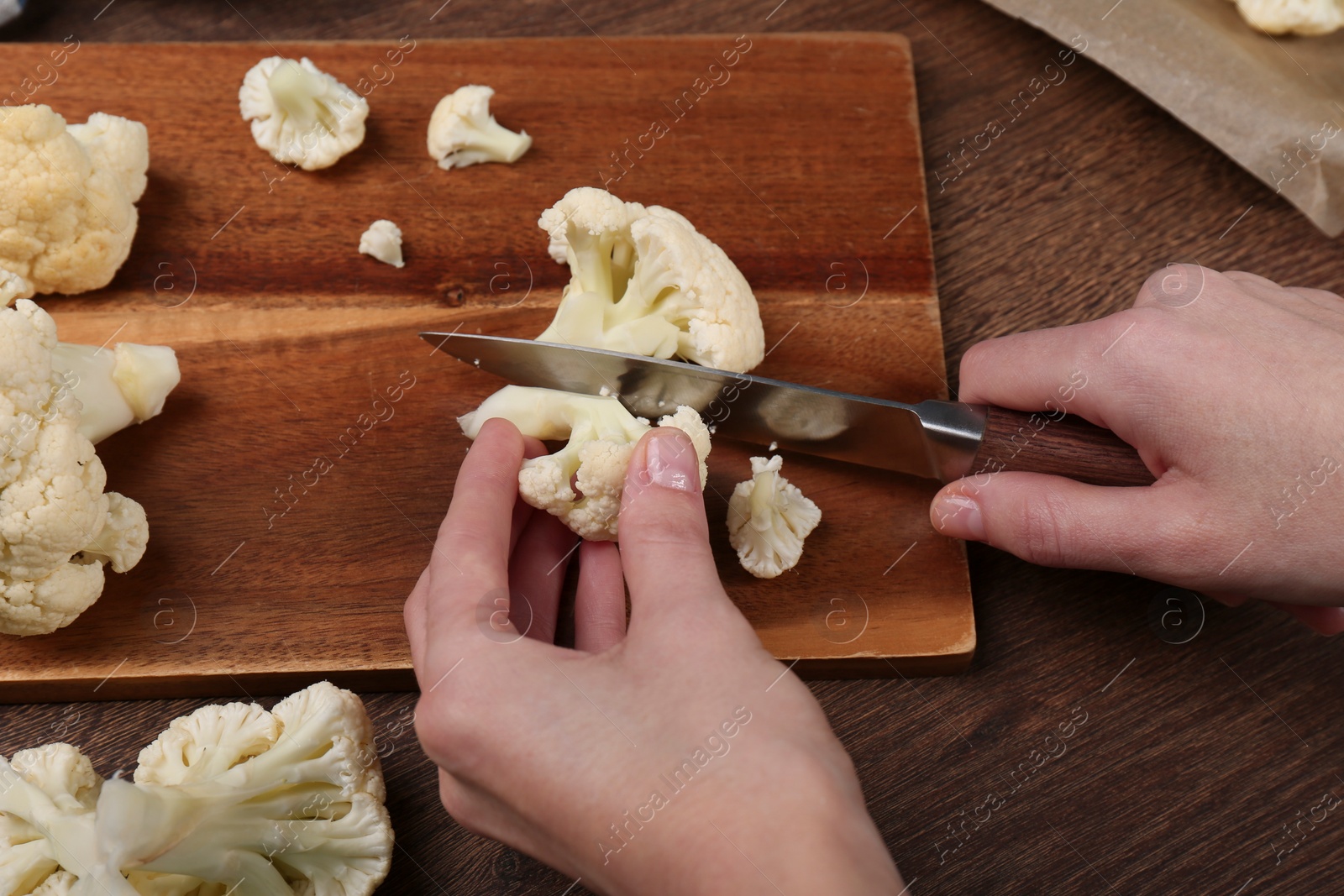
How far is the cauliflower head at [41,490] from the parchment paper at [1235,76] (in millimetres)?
1636

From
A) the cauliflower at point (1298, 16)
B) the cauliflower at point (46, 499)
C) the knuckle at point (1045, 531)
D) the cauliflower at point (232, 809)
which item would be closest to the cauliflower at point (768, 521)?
the knuckle at point (1045, 531)

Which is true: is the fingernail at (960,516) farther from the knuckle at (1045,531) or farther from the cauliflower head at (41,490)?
the cauliflower head at (41,490)

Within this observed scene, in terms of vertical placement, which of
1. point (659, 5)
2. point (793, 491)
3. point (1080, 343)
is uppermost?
point (659, 5)

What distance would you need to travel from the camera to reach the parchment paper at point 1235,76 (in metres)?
1.64

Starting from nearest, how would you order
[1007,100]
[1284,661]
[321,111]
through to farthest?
[1284,661], [321,111], [1007,100]

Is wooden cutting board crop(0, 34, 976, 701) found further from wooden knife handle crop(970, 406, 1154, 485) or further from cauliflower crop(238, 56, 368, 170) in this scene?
wooden knife handle crop(970, 406, 1154, 485)

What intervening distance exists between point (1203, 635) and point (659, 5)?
4.63 feet

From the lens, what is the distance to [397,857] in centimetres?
135

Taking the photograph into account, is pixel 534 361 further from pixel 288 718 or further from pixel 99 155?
pixel 99 155

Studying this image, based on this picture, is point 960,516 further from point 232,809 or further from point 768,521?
point 232,809

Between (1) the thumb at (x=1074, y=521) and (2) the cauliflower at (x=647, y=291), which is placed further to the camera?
(2) the cauliflower at (x=647, y=291)

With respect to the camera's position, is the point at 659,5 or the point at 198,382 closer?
the point at 198,382

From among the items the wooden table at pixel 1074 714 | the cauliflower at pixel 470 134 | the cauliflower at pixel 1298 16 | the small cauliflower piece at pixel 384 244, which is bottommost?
the wooden table at pixel 1074 714

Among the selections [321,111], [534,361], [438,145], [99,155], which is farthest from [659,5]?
[99,155]
